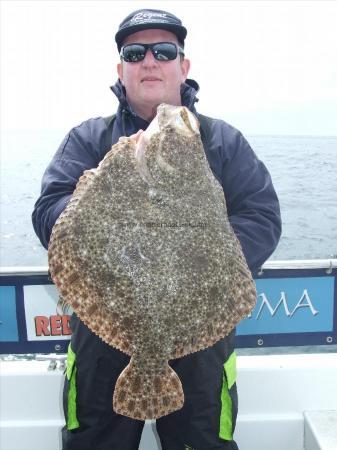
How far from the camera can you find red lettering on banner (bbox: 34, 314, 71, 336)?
11.0 feet

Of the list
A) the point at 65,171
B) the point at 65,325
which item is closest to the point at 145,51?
the point at 65,171

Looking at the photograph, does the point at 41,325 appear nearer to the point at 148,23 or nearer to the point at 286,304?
the point at 286,304

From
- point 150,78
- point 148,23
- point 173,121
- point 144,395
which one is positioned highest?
point 148,23

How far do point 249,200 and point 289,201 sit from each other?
238 inches

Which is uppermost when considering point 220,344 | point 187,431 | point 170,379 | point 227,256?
point 227,256

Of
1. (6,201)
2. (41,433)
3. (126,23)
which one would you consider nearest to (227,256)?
(126,23)

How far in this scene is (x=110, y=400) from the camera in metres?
2.37

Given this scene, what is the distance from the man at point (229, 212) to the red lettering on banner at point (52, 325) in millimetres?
970

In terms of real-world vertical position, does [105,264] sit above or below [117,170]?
below

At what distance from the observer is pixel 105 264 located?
1784 mm

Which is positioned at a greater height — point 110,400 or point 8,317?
point 110,400

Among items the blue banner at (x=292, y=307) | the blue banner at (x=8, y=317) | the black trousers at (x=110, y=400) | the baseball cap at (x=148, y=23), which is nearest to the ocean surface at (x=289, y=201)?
the blue banner at (x=8, y=317)

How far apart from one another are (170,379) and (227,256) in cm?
52

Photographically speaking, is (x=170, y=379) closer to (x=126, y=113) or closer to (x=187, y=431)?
(x=187, y=431)
